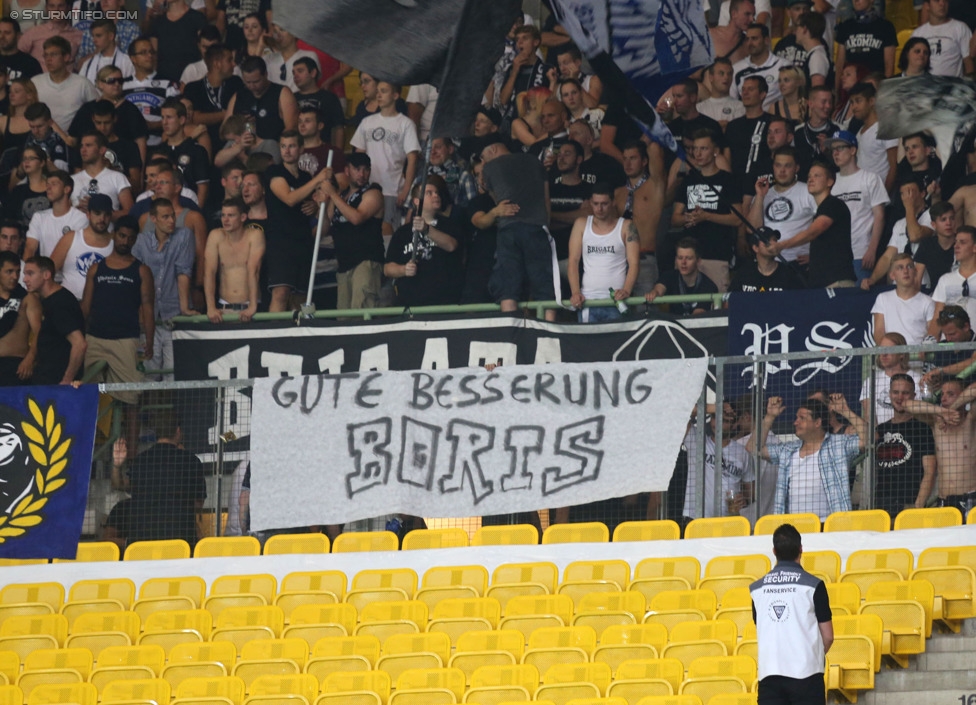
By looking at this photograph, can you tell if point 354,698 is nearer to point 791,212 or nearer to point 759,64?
point 791,212

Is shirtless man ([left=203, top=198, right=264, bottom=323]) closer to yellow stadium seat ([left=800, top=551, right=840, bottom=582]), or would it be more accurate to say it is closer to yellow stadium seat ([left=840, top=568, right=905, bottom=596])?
yellow stadium seat ([left=800, top=551, right=840, bottom=582])

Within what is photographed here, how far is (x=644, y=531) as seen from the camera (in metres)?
12.4

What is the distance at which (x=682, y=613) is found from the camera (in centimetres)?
1091

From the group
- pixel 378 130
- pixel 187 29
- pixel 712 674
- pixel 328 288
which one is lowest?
pixel 712 674

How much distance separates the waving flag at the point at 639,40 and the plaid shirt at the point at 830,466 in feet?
11.5

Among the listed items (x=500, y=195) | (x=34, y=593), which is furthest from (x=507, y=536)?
(x=34, y=593)

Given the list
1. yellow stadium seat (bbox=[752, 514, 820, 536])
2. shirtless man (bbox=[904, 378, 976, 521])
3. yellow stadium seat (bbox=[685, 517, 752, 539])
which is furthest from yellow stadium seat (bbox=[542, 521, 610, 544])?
shirtless man (bbox=[904, 378, 976, 521])

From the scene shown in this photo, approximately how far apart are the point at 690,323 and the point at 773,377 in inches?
44.0

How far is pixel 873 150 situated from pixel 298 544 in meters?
5.88

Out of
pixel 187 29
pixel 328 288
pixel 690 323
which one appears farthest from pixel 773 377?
pixel 187 29

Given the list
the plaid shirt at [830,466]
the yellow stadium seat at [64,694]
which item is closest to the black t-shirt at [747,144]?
the plaid shirt at [830,466]

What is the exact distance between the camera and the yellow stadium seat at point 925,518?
→ 39.2 ft

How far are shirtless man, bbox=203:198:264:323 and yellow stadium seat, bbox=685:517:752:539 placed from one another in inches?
173

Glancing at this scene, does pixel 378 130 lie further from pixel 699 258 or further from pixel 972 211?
pixel 972 211
